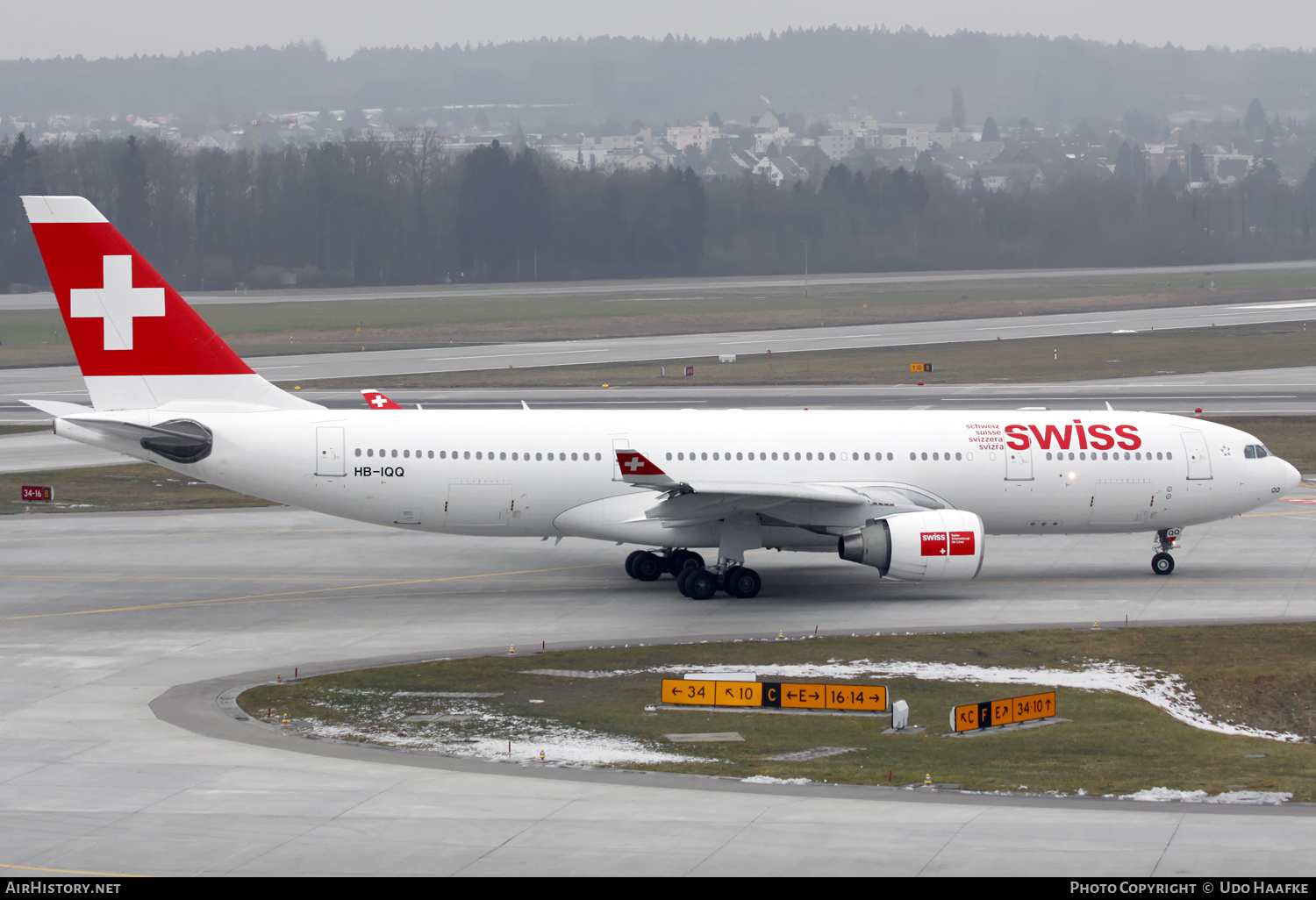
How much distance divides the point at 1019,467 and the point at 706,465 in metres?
8.02

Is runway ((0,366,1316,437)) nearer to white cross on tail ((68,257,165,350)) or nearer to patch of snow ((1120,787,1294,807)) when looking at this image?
white cross on tail ((68,257,165,350))

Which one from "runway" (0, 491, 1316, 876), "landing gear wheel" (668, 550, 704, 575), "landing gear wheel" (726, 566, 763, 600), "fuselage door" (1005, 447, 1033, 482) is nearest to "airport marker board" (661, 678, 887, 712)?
"runway" (0, 491, 1316, 876)

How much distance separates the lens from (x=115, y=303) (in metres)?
35.4

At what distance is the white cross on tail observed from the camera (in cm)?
3525

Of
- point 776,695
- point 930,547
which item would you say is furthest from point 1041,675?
point 930,547

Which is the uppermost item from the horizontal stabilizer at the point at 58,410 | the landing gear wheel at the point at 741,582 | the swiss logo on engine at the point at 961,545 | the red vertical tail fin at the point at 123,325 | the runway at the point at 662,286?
the runway at the point at 662,286

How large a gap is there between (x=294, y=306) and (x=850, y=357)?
70.0 meters

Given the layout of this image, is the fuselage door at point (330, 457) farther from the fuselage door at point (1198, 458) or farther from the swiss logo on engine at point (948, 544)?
the fuselage door at point (1198, 458)

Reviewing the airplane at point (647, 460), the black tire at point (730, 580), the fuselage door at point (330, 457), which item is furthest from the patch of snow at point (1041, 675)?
the fuselage door at point (330, 457)

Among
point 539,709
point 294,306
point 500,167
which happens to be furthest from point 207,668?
point 500,167

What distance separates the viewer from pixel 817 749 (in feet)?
75.4

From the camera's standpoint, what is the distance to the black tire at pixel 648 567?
37.5m

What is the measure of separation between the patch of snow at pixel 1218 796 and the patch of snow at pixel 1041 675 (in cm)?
528

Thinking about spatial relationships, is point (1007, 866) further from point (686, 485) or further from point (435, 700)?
point (686, 485)
